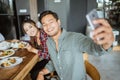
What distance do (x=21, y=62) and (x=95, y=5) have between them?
120 inches

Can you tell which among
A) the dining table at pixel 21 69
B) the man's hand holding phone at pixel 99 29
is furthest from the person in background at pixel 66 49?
the man's hand holding phone at pixel 99 29

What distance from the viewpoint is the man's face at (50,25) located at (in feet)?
4.99

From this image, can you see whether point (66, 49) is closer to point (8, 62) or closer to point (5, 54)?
point (8, 62)

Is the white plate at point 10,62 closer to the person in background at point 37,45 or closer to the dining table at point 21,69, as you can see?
the dining table at point 21,69

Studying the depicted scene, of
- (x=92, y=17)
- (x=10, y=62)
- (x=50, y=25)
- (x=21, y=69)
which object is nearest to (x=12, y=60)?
(x=10, y=62)

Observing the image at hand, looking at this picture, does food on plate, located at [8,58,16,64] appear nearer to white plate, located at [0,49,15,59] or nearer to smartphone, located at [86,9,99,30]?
white plate, located at [0,49,15,59]

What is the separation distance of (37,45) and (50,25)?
0.85 meters

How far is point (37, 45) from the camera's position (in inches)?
91.4

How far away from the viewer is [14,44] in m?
2.31

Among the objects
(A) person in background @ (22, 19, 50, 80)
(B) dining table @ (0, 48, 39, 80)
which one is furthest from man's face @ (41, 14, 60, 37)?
(A) person in background @ (22, 19, 50, 80)

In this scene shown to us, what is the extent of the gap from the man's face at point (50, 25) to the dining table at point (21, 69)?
40 centimetres

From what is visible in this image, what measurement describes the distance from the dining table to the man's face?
401 millimetres

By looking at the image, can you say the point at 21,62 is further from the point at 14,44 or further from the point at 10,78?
the point at 14,44

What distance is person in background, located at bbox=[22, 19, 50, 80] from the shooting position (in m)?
2.09
